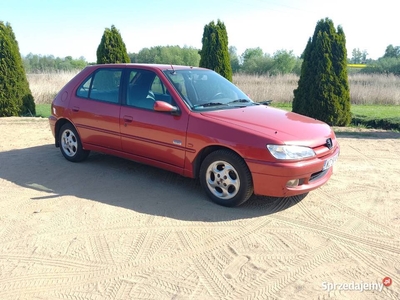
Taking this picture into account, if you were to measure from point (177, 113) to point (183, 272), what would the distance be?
2192mm

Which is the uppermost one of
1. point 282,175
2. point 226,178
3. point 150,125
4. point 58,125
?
point 150,125

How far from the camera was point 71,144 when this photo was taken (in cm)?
621

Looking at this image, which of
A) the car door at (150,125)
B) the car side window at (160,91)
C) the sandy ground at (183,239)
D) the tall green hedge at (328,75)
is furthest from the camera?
the tall green hedge at (328,75)

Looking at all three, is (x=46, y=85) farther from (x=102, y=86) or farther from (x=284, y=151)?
(x=284, y=151)

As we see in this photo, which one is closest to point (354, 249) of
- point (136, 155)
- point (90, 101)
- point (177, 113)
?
point (177, 113)

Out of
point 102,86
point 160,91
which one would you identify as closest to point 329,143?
point 160,91

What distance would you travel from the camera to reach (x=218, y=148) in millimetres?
4402

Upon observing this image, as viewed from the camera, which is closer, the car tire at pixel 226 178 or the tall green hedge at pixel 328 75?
the car tire at pixel 226 178

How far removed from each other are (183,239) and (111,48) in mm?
10254

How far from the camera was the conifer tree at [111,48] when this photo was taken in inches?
489

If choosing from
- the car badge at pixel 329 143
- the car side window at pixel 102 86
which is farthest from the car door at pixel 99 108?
the car badge at pixel 329 143

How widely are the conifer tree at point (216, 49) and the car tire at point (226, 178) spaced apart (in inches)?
343

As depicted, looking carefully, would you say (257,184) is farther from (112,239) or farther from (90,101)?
(90,101)

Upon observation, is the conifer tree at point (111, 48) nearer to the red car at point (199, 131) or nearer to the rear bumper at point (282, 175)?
the red car at point (199, 131)
